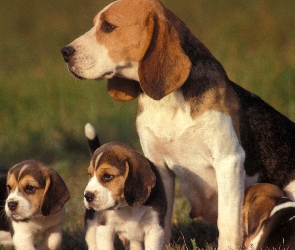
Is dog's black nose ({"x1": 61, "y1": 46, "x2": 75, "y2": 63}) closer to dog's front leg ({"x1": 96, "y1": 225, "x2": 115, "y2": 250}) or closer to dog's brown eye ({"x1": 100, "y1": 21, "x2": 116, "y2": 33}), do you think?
dog's brown eye ({"x1": 100, "y1": 21, "x2": 116, "y2": 33})

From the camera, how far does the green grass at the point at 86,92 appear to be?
39.2ft

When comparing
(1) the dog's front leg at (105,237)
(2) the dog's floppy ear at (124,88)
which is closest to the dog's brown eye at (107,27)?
(2) the dog's floppy ear at (124,88)

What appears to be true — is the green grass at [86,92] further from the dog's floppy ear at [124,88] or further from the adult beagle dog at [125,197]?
A: the dog's floppy ear at [124,88]

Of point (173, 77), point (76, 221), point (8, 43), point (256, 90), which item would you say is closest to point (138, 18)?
point (173, 77)

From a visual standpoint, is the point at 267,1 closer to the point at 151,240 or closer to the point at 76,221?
the point at 76,221

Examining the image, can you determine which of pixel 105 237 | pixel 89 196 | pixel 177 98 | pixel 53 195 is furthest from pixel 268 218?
pixel 53 195

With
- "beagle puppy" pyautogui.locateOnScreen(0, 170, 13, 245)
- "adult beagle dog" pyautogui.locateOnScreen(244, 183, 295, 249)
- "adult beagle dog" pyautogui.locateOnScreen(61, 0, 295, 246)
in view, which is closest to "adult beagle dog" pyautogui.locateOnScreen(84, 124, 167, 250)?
"adult beagle dog" pyautogui.locateOnScreen(61, 0, 295, 246)

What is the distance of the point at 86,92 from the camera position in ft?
50.3

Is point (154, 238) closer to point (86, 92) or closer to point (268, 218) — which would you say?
point (268, 218)

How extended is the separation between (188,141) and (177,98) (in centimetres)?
39

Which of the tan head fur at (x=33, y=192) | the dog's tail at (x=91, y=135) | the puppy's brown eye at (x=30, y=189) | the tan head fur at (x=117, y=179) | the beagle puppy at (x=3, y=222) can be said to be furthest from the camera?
the dog's tail at (x=91, y=135)

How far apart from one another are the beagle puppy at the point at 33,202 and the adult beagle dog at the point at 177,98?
0.90 meters

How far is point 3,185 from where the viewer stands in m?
8.51

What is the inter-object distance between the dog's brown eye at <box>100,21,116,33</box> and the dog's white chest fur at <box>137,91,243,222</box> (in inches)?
28.2
